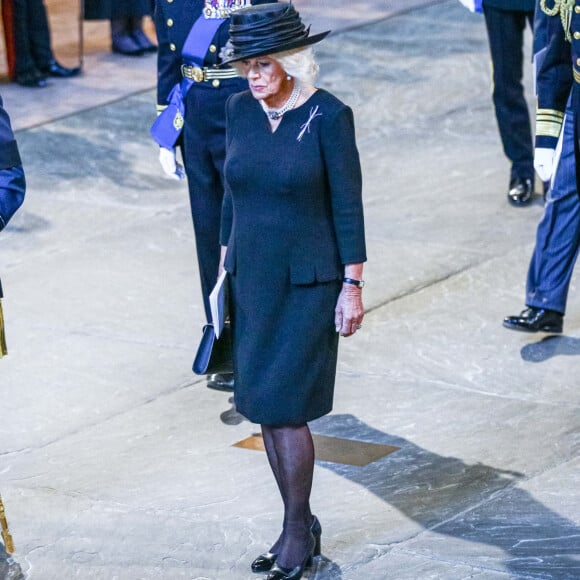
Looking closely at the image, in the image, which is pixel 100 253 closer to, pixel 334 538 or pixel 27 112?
pixel 27 112

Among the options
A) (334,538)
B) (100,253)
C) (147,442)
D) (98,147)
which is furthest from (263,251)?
(98,147)

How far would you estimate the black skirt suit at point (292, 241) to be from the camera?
4.74 m

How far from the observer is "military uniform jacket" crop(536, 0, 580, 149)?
674 centimetres

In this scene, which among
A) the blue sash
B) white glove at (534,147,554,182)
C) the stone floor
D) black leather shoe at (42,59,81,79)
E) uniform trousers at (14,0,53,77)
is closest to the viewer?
the stone floor

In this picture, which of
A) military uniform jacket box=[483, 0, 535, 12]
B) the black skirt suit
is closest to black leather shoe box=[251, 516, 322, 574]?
the black skirt suit

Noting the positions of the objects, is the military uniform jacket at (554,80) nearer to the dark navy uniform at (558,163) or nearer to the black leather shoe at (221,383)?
the dark navy uniform at (558,163)

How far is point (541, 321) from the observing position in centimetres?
709

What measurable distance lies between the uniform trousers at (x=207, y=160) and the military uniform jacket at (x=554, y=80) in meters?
1.39

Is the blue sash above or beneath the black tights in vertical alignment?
above

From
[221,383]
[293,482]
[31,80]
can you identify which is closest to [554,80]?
[221,383]

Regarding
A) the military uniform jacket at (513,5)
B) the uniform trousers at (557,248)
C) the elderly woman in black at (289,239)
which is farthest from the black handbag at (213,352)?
the military uniform jacket at (513,5)

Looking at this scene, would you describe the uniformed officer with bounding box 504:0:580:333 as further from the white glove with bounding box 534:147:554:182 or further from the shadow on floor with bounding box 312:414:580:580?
the shadow on floor with bounding box 312:414:580:580

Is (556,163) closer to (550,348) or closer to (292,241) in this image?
(550,348)

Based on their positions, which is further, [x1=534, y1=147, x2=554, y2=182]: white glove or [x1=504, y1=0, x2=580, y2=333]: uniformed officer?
[x1=534, y1=147, x2=554, y2=182]: white glove
